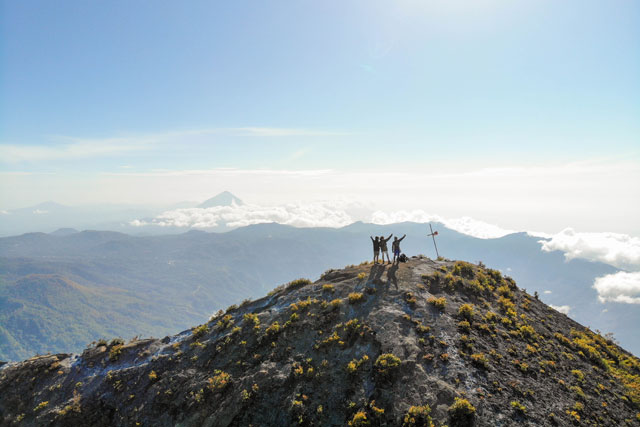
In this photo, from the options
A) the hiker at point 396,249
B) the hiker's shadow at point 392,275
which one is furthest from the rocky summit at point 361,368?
the hiker at point 396,249

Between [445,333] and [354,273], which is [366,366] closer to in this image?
[445,333]

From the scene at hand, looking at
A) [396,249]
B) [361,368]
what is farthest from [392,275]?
[361,368]

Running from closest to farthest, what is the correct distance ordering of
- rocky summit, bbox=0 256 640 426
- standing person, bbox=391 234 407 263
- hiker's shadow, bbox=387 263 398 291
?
rocky summit, bbox=0 256 640 426, hiker's shadow, bbox=387 263 398 291, standing person, bbox=391 234 407 263

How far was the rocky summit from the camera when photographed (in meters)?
16.5

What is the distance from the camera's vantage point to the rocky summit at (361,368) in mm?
16547

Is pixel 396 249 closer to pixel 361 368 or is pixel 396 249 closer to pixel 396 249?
pixel 396 249

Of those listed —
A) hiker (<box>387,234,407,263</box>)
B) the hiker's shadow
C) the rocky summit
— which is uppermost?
hiker (<box>387,234,407,263</box>)

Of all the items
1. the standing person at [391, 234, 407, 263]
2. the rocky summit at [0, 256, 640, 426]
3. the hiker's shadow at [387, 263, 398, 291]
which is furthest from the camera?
the standing person at [391, 234, 407, 263]

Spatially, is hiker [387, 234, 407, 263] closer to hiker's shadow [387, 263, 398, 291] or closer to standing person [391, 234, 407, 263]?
standing person [391, 234, 407, 263]

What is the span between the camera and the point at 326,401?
17.2 meters

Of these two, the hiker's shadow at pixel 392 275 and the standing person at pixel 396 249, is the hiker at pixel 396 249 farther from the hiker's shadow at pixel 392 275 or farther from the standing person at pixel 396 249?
the hiker's shadow at pixel 392 275

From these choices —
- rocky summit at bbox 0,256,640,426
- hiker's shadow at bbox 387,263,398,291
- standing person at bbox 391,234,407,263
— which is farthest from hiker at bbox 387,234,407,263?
rocky summit at bbox 0,256,640,426

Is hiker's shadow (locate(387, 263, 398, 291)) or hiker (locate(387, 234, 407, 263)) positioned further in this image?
hiker (locate(387, 234, 407, 263))

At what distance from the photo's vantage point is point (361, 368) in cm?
1856
